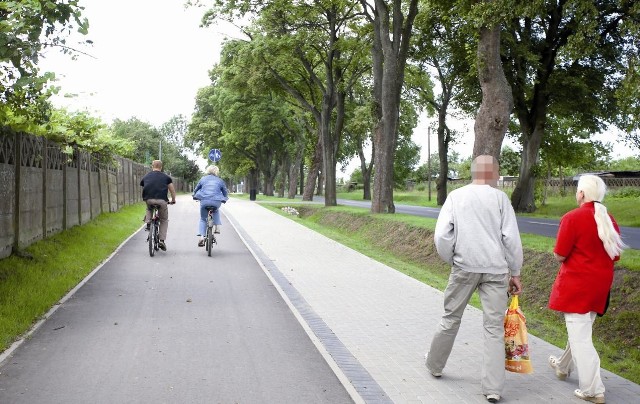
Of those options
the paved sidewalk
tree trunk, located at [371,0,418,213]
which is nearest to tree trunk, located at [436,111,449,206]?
tree trunk, located at [371,0,418,213]

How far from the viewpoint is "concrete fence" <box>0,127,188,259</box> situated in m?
10.9

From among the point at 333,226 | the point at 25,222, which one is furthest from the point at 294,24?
the point at 25,222

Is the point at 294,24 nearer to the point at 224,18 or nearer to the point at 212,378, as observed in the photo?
the point at 224,18

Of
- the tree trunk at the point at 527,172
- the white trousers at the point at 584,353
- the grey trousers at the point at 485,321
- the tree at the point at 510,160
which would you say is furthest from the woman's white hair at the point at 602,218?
the tree at the point at 510,160

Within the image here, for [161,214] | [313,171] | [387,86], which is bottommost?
[161,214]

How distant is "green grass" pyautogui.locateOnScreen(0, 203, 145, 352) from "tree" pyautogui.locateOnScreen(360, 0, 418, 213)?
1024 cm

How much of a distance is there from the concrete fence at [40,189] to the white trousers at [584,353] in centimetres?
848

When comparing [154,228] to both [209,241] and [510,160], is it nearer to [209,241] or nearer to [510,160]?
[209,241]

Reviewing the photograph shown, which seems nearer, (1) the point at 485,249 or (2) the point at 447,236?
(1) the point at 485,249

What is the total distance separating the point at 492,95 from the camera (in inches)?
643

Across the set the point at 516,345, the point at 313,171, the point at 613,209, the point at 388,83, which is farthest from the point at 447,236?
the point at 313,171

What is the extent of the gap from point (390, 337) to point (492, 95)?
34.2 feet

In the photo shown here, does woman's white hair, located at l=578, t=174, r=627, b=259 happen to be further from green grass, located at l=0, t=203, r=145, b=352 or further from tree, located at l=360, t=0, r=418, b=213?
tree, located at l=360, t=0, r=418, b=213

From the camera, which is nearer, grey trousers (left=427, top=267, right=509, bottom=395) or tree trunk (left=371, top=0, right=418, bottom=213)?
grey trousers (left=427, top=267, right=509, bottom=395)
